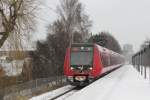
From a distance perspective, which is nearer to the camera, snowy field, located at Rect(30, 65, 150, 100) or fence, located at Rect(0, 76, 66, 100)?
snowy field, located at Rect(30, 65, 150, 100)

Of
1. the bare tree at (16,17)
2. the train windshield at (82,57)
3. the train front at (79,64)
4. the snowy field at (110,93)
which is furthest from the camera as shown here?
the train windshield at (82,57)

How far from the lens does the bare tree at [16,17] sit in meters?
20.8

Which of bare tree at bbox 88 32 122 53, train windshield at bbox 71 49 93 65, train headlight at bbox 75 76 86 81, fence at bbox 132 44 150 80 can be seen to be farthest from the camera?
bare tree at bbox 88 32 122 53

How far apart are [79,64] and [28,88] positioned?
5.42 m

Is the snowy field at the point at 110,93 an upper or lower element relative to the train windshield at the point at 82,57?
lower

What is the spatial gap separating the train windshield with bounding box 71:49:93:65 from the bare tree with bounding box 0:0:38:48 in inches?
365

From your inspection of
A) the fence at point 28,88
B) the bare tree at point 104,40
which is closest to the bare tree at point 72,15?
the bare tree at point 104,40

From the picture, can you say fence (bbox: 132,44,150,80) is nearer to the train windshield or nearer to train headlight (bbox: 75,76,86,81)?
the train windshield

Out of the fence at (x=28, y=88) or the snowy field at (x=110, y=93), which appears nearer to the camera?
the snowy field at (x=110, y=93)

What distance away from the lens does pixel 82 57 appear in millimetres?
30516

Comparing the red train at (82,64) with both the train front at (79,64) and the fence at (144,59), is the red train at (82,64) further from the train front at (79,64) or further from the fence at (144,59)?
the fence at (144,59)

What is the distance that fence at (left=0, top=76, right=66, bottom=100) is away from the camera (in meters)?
21.9

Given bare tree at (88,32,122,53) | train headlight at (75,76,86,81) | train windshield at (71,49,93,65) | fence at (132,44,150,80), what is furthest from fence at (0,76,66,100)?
bare tree at (88,32,122,53)

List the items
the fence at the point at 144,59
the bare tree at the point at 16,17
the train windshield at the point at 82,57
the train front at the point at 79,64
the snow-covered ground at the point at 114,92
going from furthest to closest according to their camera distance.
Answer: the fence at the point at 144,59, the train windshield at the point at 82,57, the train front at the point at 79,64, the bare tree at the point at 16,17, the snow-covered ground at the point at 114,92
